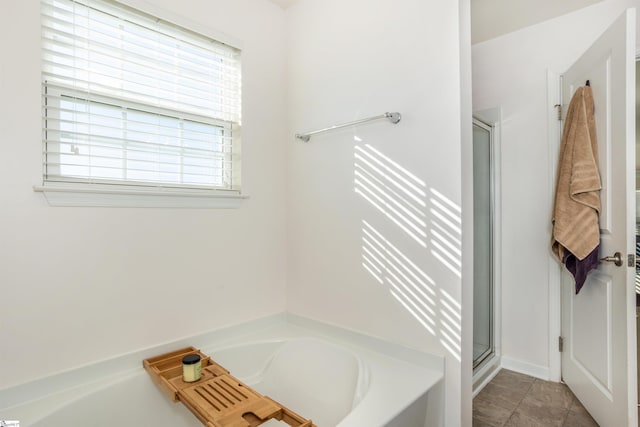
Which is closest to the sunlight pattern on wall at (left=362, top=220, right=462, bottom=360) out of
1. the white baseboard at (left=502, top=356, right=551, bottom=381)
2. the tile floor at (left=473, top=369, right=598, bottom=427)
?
the tile floor at (left=473, top=369, right=598, bottom=427)

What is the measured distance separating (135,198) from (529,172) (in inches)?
98.1

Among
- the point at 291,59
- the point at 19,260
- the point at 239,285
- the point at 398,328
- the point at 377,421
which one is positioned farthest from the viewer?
the point at 291,59

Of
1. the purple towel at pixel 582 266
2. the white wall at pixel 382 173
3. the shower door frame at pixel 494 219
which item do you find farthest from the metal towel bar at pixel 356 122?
the purple towel at pixel 582 266

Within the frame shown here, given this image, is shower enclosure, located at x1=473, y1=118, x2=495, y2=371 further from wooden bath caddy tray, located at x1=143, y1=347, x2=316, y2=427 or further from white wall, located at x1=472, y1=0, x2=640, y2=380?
wooden bath caddy tray, located at x1=143, y1=347, x2=316, y2=427

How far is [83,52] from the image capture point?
1.48 metres

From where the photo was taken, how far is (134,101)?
1617mm

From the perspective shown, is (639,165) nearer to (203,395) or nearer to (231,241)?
(231,241)

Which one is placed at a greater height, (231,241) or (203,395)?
(231,241)

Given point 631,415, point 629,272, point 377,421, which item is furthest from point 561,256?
point 377,421

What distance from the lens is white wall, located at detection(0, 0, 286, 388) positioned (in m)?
1.30

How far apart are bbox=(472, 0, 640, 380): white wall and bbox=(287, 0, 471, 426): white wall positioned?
1162 millimetres

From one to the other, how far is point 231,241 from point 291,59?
124 cm

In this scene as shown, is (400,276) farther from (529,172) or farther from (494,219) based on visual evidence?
(529,172)

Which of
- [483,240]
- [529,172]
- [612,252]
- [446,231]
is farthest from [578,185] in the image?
[446,231]
